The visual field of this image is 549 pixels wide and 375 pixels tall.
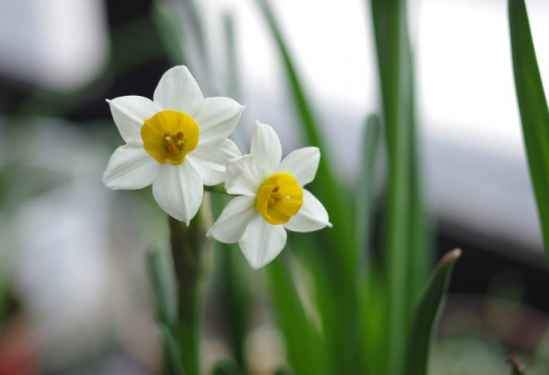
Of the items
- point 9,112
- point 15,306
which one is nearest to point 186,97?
point 15,306

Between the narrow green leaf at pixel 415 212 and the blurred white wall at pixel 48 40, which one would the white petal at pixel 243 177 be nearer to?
the narrow green leaf at pixel 415 212

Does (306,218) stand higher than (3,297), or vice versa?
(306,218)

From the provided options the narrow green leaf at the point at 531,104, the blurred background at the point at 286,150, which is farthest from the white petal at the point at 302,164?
the blurred background at the point at 286,150

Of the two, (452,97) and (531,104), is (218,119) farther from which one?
(452,97)

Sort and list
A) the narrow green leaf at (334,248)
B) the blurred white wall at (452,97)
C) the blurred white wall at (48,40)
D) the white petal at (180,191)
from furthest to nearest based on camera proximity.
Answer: the blurred white wall at (48,40) → the blurred white wall at (452,97) → the narrow green leaf at (334,248) → the white petal at (180,191)

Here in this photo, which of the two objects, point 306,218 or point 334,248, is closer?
point 306,218

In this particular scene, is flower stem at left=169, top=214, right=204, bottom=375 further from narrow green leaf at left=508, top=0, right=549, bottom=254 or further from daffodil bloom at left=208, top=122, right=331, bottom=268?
narrow green leaf at left=508, top=0, right=549, bottom=254

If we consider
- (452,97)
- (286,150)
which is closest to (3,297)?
(286,150)

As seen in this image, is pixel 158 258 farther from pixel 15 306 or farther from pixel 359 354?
pixel 15 306
